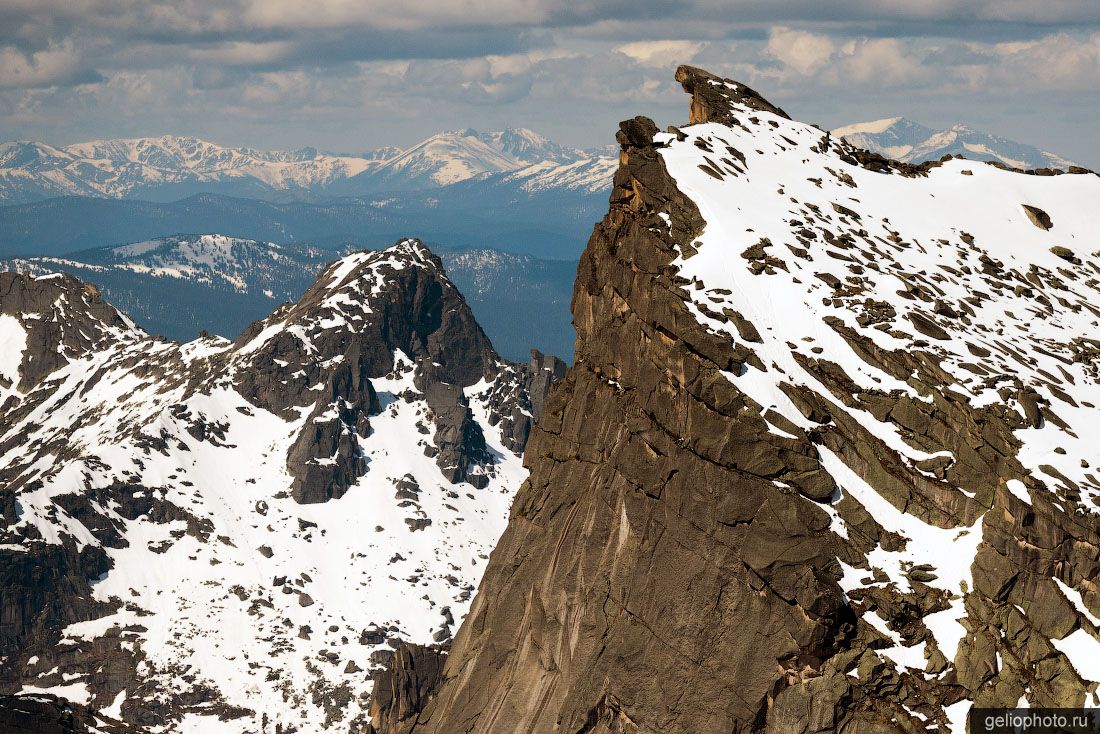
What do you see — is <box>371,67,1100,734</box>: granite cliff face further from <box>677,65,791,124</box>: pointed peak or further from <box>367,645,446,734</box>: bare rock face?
<box>367,645,446,734</box>: bare rock face

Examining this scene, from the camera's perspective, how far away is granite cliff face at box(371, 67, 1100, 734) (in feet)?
180

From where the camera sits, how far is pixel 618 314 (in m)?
72.9

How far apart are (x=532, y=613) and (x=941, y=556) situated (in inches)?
852

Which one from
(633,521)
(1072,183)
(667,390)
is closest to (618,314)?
(667,390)

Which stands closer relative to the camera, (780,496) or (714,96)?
(780,496)

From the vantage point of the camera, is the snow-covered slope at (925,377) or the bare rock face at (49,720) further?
the bare rock face at (49,720)

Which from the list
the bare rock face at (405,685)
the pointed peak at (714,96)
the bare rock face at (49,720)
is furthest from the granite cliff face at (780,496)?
the bare rock face at (405,685)

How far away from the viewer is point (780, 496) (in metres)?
58.0

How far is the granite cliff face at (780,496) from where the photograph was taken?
180 feet

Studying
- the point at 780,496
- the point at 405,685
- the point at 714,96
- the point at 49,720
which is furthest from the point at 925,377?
the point at 405,685

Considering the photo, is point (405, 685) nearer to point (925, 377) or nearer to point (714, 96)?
point (714, 96)

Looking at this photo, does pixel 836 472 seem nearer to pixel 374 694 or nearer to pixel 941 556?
pixel 941 556

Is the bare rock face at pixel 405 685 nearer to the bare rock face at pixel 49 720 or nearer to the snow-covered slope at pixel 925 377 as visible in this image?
the bare rock face at pixel 49 720

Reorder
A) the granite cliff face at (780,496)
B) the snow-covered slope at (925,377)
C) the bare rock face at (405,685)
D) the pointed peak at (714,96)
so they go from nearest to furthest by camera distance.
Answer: the granite cliff face at (780,496)
the snow-covered slope at (925,377)
the pointed peak at (714,96)
the bare rock face at (405,685)
